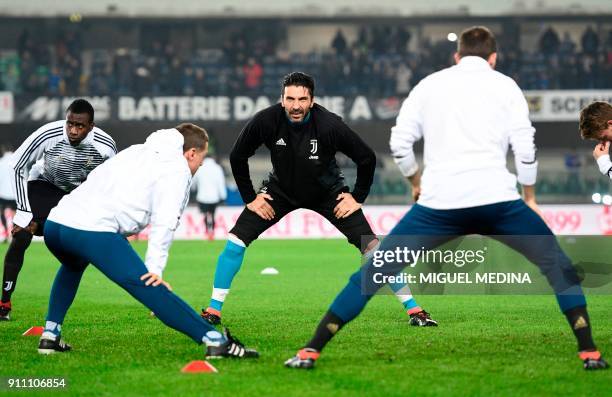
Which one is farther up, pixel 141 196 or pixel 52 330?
pixel 141 196

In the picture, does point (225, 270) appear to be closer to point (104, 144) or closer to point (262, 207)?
point (262, 207)

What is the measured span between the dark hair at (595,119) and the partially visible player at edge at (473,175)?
157 cm

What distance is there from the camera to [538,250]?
258 inches

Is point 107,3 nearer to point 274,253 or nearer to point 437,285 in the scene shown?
point 274,253

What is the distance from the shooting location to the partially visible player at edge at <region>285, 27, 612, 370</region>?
21.0ft

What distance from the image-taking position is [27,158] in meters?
9.44

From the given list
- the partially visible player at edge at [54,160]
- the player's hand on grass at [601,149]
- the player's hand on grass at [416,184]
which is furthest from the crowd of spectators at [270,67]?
the player's hand on grass at [416,184]

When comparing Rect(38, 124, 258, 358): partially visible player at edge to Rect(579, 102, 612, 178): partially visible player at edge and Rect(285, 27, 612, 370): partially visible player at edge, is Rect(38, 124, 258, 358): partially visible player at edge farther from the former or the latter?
Rect(579, 102, 612, 178): partially visible player at edge

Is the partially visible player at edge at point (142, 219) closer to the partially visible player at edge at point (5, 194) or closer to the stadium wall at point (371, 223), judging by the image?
the partially visible player at edge at point (5, 194)

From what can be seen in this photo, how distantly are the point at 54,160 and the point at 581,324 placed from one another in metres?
5.09

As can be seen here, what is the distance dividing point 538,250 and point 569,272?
24cm

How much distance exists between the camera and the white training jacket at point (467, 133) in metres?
6.37

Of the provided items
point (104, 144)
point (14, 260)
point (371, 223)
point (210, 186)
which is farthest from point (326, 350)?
point (371, 223)

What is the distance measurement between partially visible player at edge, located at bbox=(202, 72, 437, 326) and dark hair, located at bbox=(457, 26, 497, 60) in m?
2.48
